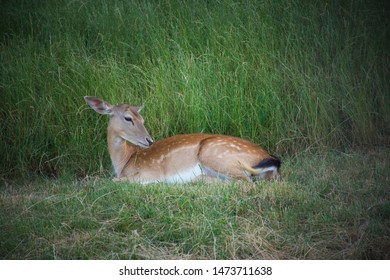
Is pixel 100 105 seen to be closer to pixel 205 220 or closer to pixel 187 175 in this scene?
pixel 187 175

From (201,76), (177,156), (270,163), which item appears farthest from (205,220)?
(201,76)

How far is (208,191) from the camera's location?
5066mm

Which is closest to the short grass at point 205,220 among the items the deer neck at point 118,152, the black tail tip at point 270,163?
the black tail tip at point 270,163

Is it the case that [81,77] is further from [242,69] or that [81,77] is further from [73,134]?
[242,69]

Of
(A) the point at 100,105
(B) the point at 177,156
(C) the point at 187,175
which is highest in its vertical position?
(A) the point at 100,105

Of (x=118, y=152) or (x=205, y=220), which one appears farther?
(x=118, y=152)

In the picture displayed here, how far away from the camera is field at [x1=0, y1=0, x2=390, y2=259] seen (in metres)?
4.59

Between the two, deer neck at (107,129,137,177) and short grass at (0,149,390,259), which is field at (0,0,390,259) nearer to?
short grass at (0,149,390,259)

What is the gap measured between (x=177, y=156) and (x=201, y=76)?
46.9 inches

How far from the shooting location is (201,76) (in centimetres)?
659

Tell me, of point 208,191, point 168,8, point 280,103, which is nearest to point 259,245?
point 208,191

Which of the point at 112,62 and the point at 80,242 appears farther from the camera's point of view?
the point at 112,62

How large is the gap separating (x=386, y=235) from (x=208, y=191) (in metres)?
1.19

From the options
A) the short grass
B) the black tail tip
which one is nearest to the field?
the short grass
